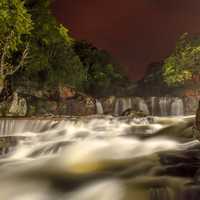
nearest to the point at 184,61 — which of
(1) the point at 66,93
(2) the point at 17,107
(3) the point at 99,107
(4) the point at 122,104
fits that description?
(4) the point at 122,104

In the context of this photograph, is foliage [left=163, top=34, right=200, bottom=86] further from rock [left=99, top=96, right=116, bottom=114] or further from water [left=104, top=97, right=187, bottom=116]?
rock [left=99, top=96, right=116, bottom=114]

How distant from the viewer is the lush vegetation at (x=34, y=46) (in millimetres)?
16094

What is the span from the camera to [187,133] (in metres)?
10.5

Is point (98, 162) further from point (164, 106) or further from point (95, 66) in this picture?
point (95, 66)

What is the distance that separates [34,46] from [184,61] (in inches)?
563

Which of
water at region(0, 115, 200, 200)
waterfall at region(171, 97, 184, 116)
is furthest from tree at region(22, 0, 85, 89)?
water at region(0, 115, 200, 200)

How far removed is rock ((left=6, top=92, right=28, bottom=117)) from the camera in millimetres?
17052

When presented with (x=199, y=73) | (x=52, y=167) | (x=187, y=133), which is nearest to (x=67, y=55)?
(x=199, y=73)

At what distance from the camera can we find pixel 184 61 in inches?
1077

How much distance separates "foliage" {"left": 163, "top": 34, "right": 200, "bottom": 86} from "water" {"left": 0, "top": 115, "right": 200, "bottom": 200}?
15.6 meters

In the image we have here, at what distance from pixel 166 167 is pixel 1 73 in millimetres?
13196

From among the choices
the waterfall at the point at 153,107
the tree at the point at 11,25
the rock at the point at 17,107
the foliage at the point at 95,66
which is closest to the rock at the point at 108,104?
the waterfall at the point at 153,107

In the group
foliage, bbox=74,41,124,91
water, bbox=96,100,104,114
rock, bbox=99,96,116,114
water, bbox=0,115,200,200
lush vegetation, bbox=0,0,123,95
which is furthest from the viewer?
foliage, bbox=74,41,124,91

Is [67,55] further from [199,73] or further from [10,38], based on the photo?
[199,73]
